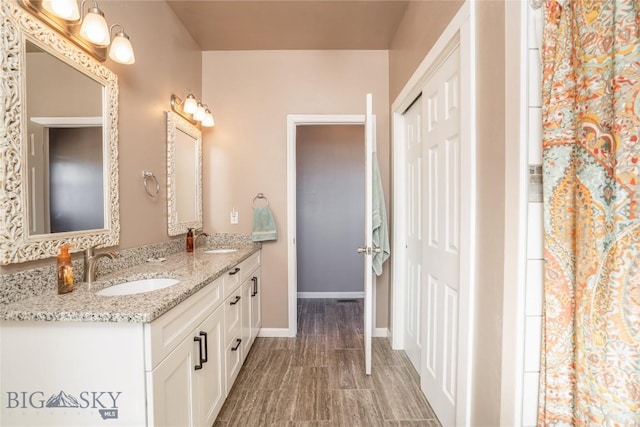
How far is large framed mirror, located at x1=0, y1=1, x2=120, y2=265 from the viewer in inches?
37.7

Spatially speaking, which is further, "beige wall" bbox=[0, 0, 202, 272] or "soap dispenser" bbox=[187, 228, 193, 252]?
"soap dispenser" bbox=[187, 228, 193, 252]

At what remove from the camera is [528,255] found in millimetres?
873

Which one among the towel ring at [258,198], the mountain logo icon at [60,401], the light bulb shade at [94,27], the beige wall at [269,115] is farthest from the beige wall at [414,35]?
the mountain logo icon at [60,401]

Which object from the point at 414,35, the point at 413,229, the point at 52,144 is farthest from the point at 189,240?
the point at 414,35

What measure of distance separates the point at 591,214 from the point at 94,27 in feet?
6.38

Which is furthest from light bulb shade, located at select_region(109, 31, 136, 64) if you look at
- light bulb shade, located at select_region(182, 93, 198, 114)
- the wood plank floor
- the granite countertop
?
the wood plank floor

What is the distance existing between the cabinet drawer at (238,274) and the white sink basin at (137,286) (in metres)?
0.32

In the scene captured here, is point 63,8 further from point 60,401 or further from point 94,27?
point 60,401

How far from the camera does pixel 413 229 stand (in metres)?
2.07

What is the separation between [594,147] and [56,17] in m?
1.97

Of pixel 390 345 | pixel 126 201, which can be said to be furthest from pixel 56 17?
pixel 390 345

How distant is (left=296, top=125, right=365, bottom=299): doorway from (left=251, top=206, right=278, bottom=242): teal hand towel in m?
1.32

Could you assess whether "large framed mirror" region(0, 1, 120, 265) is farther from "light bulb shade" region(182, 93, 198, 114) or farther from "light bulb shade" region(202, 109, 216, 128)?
"light bulb shade" region(202, 109, 216, 128)

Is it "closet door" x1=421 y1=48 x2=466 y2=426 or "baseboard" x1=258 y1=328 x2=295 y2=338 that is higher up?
"closet door" x1=421 y1=48 x2=466 y2=426
